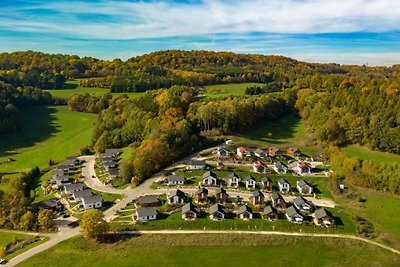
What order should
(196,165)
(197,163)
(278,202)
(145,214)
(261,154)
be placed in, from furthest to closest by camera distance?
(261,154) → (197,163) → (196,165) → (278,202) → (145,214)

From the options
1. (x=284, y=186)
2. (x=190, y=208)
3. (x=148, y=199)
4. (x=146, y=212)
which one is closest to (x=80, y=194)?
(x=148, y=199)

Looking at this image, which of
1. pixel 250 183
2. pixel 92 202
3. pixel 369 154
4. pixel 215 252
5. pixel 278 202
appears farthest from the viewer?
pixel 369 154

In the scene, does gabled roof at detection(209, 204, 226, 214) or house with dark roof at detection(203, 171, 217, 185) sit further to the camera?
house with dark roof at detection(203, 171, 217, 185)

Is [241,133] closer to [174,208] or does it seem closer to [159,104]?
[159,104]

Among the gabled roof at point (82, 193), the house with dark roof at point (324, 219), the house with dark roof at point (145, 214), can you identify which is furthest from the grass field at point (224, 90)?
the house with dark roof at point (324, 219)

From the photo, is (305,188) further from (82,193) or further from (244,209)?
(82,193)

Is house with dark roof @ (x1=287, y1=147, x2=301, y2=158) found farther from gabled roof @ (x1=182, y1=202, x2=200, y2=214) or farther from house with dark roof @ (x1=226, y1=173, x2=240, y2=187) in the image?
gabled roof @ (x1=182, y1=202, x2=200, y2=214)

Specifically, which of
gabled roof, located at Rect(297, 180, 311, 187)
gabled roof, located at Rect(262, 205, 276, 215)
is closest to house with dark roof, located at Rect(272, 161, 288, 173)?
gabled roof, located at Rect(297, 180, 311, 187)
